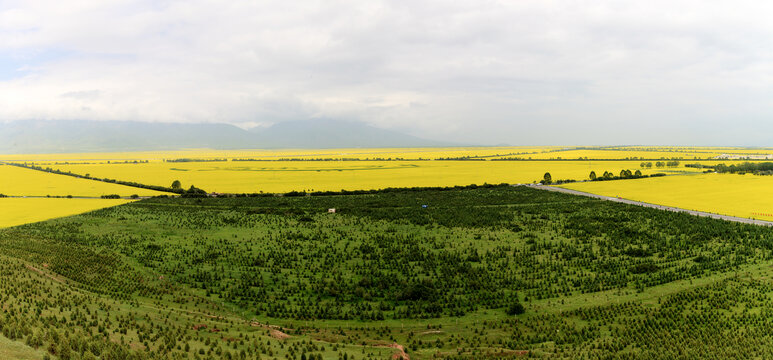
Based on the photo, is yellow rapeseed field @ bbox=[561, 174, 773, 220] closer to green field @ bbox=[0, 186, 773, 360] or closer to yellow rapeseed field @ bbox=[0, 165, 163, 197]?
green field @ bbox=[0, 186, 773, 360]

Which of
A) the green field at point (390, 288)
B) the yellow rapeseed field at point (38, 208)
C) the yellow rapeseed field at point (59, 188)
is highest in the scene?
the yellow rapeseed field at point (59, 188)

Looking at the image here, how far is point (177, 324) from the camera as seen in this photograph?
67.1ft

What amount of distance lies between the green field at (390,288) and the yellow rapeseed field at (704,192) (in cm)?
1101

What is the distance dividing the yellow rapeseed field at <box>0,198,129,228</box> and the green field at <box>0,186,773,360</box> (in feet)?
20.5

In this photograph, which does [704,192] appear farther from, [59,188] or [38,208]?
[59,188]

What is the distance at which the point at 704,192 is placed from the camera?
221 feet

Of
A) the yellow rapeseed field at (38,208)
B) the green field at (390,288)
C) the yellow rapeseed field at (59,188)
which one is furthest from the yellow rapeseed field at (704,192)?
the yellow rapeseed field at (59,188)

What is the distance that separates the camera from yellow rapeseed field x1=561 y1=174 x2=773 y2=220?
5284 cm

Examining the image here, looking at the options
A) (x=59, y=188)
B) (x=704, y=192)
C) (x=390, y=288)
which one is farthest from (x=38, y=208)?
(x=704, y=192)

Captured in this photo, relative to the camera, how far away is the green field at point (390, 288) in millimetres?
18672

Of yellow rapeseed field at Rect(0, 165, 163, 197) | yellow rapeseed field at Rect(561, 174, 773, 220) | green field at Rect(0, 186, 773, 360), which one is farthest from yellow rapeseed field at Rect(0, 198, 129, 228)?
yellow rapeseed field at Rect(561, 174, 773, 220)

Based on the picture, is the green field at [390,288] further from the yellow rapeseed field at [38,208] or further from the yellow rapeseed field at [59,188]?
the yellow rapeseed field at [59,188]

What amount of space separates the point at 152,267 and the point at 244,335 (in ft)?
52.0

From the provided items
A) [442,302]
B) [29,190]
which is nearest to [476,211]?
[442,302]
